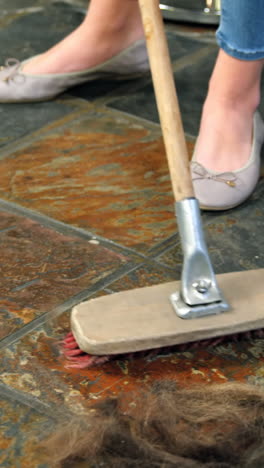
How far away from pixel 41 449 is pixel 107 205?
62cm

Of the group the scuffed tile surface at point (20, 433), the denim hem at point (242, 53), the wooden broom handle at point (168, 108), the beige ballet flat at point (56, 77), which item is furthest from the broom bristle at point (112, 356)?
the beige ballet flat at point (56, 77)

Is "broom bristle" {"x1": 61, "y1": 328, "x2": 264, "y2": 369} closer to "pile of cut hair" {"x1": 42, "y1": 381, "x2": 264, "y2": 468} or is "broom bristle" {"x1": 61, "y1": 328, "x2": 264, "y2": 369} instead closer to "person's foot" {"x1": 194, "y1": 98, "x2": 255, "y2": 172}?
"pile of cut hair" {"x1": 42, "y1": 381, "x2": 264, "y2": 468}

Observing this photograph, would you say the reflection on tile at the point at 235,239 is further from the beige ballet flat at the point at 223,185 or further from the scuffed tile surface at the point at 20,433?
the scuffed tile surface at the point at 20,433

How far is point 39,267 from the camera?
52.2 inches

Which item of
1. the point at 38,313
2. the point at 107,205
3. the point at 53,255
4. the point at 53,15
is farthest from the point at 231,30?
the point at 53,15

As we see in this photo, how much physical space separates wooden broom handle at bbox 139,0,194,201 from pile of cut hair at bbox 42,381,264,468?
28 cm

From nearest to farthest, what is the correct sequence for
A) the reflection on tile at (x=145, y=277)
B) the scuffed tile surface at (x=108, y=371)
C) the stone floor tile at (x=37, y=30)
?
the scuffed tile surface at (x=108, y=371) → the reflection on tile at (x=145, y=277) → the stone floor tile at (x=37, y=30)

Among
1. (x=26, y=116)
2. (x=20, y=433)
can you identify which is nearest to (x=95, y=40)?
(x=26, y=116)

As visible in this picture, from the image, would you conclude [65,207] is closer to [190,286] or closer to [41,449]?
[190,286]

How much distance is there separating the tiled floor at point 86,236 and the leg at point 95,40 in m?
0.09

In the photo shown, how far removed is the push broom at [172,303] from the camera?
105 centimetres

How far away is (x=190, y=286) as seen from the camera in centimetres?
110

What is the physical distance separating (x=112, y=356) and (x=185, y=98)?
962mm

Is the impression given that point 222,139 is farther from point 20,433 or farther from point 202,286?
point 20,433
